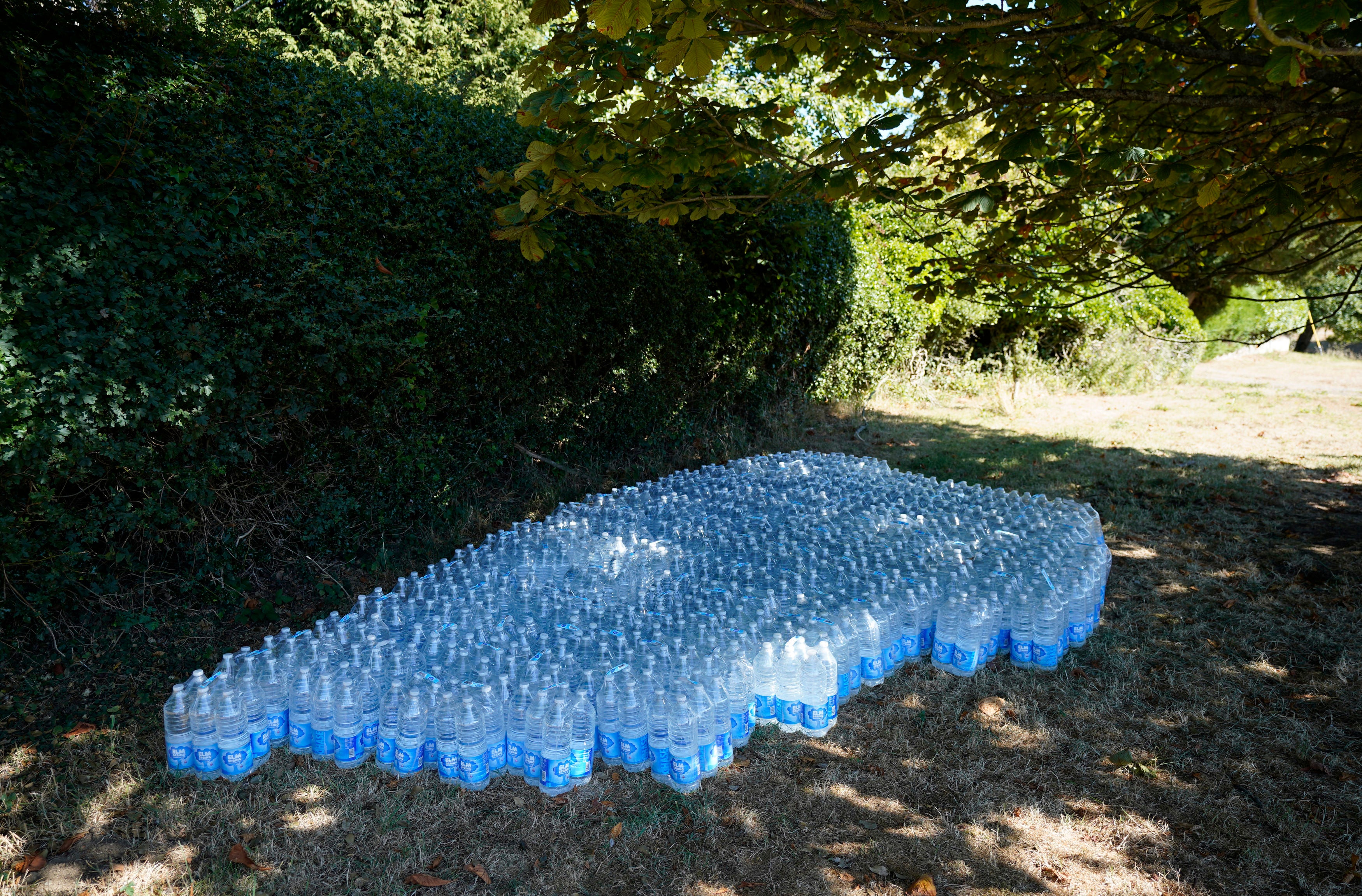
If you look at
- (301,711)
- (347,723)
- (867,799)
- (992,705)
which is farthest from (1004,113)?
(301,711)

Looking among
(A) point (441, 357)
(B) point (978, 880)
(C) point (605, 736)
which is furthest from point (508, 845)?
(A) point (441, 357)

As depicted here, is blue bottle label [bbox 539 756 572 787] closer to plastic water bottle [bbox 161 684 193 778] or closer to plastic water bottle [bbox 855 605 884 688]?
plastic water bottle [bbox 161 684 193 778]

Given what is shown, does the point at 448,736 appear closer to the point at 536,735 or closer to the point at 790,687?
the point at 536,735

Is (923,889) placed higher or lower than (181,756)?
lower

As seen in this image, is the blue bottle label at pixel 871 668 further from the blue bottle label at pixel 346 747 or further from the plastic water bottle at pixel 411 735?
the blue bottle label at pixel 346 747

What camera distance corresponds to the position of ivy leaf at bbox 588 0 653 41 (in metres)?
2.29

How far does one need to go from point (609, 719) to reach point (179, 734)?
67.1 inches

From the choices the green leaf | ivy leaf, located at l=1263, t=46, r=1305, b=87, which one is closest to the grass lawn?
ivy leaf, located at l=1263, t=46, r=1305, b=87

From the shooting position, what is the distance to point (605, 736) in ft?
10.0

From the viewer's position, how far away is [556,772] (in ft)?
9.48

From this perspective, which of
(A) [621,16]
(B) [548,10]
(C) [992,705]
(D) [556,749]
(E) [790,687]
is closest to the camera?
(A) [621,16]

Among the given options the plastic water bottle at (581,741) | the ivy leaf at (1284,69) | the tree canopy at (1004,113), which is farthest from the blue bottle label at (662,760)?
the ivy leaf at (1284,69)

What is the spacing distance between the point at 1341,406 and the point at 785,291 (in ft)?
34.2

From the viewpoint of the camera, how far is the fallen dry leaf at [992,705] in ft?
11.8
